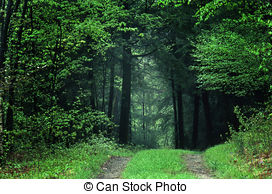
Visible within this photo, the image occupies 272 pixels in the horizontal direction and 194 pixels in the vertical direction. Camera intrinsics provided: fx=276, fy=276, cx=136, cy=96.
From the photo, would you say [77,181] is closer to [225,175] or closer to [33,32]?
[225,175]

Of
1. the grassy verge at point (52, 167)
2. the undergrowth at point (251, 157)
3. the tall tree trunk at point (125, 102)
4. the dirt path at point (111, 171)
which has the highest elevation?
the tall tree trunk at point (125, 102)

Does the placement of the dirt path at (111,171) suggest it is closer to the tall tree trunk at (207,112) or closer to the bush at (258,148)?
the bush at (258,148)

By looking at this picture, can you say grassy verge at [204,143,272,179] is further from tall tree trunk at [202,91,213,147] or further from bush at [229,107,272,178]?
tall tree trunk at [202,91,213,147]

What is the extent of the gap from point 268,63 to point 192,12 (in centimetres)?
856

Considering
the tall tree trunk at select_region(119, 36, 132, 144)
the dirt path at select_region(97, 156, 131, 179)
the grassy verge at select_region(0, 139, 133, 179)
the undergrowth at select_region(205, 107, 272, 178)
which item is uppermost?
the tall tree trunk at select_region(119, 36, 132, 144)

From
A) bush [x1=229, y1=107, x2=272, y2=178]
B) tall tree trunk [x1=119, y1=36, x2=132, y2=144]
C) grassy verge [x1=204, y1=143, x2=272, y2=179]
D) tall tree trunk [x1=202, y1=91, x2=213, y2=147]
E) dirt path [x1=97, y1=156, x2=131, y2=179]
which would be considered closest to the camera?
grassy verge [x1=204, y1=143, x2=272, y2=179]

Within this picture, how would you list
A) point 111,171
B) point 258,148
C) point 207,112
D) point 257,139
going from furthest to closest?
point 207,112 < point 257,139 < point 111,171 < point 258,148

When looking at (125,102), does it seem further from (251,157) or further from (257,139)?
(251,157)

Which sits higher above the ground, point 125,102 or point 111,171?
point 125,102

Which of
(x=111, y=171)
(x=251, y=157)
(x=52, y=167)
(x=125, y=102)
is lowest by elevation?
(x=111, y=171)

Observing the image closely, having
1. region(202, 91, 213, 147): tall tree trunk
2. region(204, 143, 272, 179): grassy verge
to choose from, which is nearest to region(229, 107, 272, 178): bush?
region(204, 143, 272, 179): grassy verge

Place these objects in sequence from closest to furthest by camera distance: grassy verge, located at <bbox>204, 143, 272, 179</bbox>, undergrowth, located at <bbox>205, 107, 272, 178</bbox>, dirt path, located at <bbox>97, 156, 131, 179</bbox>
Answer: grassy verge, located at <bbox>204, 143, 272, 179</bbox> → undergrowth, located at <bbox>205, 107, 272, 178</bbox> → dirt path, located at <bbox>97, 156, 131, 179</bbox>

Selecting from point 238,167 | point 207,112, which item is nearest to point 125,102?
point 207,112

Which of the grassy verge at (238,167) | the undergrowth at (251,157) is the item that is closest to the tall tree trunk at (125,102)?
the undergrowth at (251,157)
